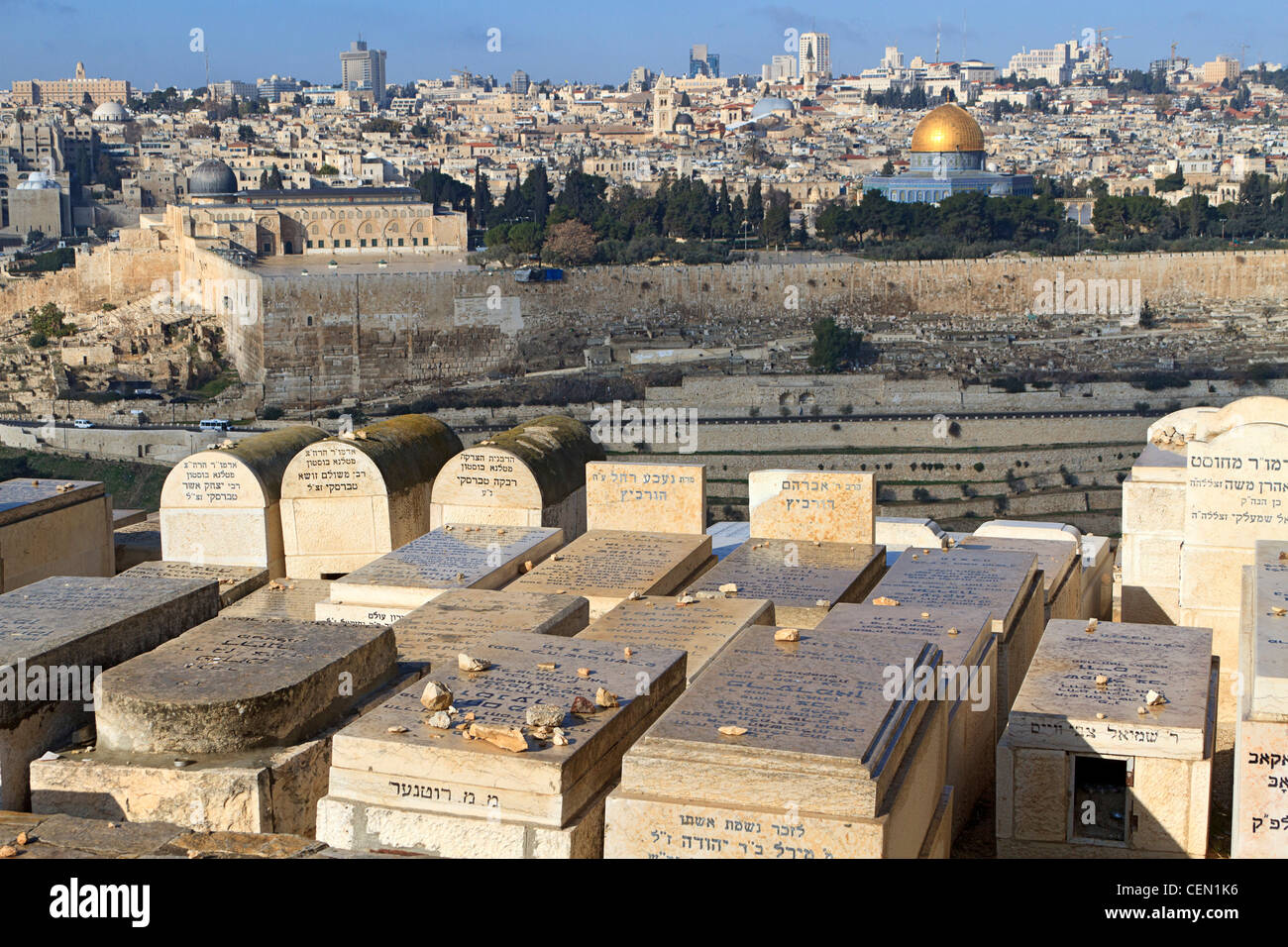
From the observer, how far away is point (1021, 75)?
438 feet

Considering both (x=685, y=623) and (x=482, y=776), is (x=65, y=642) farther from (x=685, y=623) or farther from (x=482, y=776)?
(x=685, y=623)

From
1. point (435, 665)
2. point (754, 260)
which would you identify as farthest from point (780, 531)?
point (754, 260)

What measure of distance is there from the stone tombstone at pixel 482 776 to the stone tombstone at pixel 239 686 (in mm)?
327

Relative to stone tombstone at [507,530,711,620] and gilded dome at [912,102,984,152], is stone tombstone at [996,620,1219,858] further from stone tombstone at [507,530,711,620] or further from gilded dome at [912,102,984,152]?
gilded dome at [912,102,984,152]

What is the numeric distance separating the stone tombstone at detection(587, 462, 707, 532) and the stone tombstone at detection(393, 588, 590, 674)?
1.61 metres

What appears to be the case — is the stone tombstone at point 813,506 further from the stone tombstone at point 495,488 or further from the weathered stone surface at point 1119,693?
the weathered stone surface at point 1119,693

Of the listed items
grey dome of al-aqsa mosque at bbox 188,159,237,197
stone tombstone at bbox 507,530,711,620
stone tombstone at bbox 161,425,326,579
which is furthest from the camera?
grey dome of al-aqsa mosque at bbox 188,159,237,197

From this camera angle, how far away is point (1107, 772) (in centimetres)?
421

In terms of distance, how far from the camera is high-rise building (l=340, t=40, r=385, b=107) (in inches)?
5069

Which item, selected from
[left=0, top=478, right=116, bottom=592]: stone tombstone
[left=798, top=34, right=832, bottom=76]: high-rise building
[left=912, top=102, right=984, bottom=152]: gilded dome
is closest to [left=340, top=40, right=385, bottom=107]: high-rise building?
[left=798, top=34, right=832, bottom=76]: high-rise building

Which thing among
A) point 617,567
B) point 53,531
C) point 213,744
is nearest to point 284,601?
point 617,567

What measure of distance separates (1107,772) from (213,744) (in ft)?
7.45

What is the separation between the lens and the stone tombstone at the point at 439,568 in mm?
5445
